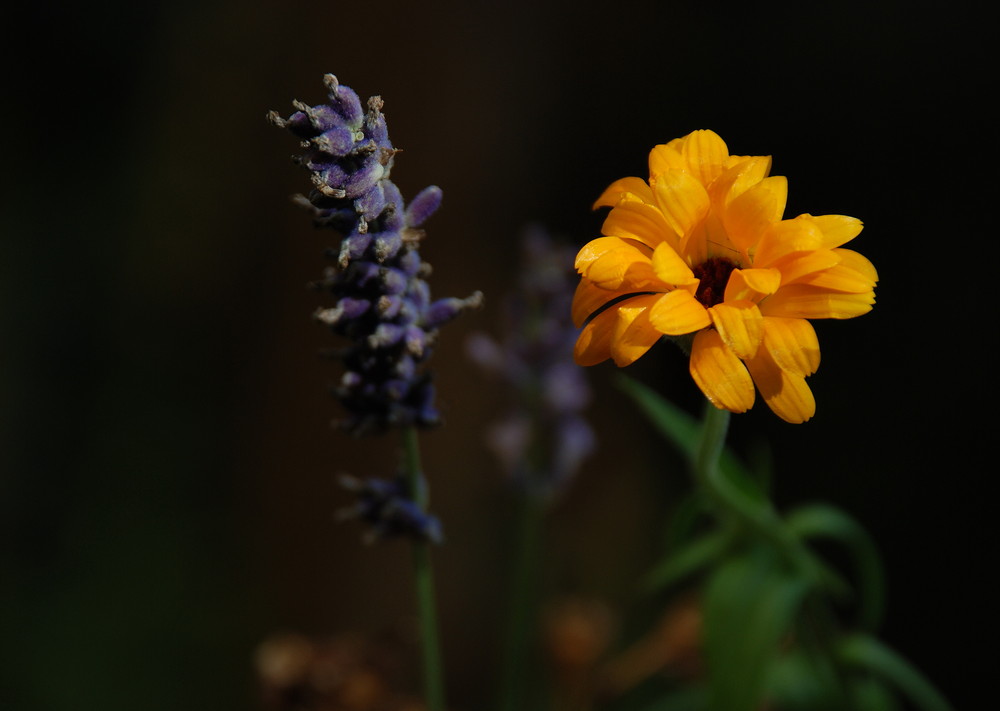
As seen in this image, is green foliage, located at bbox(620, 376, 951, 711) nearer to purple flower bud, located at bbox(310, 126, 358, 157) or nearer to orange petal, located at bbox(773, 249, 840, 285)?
orange petal, located at bbox(773, 249, 840, 285)

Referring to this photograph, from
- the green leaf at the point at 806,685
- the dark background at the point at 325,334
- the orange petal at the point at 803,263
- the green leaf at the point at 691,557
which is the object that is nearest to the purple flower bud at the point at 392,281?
the orange petal at the point at 803,263

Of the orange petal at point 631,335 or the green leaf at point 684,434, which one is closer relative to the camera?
the orange petal at point 631,335

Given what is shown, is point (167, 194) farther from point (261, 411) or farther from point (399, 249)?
point (399, 249)

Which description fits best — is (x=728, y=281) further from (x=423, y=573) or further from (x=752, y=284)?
(x=423, y=573)

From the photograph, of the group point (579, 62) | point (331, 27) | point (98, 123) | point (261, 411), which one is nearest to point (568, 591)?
point (261, 411)

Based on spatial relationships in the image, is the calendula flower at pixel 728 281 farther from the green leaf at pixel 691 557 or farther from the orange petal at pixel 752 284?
the green leaf at pixel 691 557
